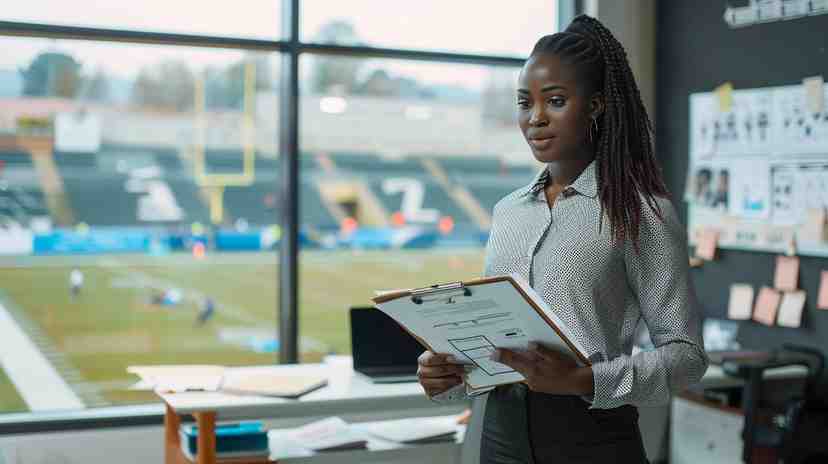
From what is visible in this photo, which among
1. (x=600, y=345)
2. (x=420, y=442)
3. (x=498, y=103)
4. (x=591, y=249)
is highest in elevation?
(x=498, y=103)

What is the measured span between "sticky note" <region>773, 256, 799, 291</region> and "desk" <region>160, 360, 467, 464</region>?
1.42m

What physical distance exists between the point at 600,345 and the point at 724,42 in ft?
8.93

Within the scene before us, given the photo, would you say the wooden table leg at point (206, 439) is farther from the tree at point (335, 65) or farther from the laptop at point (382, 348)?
the tree at point (335, 65)

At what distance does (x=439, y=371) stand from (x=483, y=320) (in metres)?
0.19

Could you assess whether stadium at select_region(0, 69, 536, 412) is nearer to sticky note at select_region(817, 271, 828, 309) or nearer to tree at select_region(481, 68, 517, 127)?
tree at select_region(481, 68, 517, 127)

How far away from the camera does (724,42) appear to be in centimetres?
380

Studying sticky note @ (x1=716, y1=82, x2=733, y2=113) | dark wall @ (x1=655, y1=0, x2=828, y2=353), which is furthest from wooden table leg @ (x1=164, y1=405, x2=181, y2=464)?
sticky note @ (x1=716, y1=82, x2=733, y2=113)

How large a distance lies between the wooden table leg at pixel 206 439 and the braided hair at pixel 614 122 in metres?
1.51

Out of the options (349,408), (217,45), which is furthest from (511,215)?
(217,45)

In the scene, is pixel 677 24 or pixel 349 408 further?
pixel 677 24

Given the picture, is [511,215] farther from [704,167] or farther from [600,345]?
[704,167]

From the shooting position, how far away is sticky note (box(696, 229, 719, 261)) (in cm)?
380

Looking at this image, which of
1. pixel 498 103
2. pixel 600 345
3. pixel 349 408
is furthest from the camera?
pixel 498 103

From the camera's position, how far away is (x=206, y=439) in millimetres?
2629
